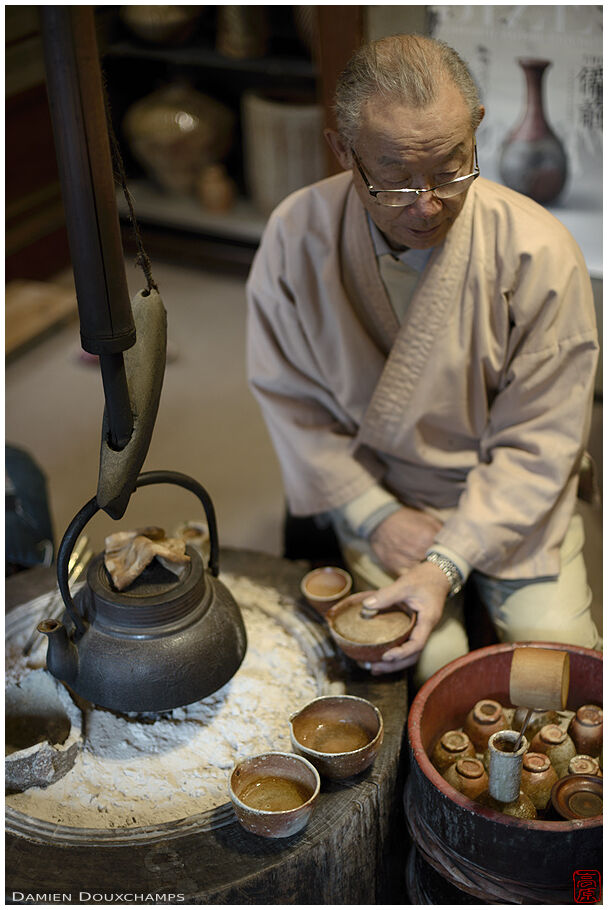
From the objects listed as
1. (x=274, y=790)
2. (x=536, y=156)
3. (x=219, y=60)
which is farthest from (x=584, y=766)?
(x=219, y=60)

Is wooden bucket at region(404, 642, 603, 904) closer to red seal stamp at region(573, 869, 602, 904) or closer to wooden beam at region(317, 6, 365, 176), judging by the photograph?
red seal stamp at region(573, 869, 602, 904)

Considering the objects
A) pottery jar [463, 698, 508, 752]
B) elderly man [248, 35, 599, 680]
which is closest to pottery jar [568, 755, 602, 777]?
pottery jar [463, 698, 508, 752]

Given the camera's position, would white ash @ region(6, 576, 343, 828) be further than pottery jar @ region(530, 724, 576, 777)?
No

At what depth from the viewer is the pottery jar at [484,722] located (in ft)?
6.10

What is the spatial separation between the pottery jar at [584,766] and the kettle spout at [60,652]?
0.87m

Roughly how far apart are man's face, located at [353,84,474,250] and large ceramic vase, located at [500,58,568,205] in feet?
5.91

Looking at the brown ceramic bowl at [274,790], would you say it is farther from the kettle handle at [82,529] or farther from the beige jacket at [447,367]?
the beige jacket at [447,367]

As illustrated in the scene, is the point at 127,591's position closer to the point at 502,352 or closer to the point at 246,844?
the point at 246,844

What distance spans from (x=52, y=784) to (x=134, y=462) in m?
0.59

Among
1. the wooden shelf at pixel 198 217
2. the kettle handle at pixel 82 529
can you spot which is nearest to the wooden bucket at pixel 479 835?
the kettle handle at pixel 82 529

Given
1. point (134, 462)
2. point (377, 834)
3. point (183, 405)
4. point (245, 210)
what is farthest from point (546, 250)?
point (245, 210)

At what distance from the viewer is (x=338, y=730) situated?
5.90ft

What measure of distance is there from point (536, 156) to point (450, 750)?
229 centimetres

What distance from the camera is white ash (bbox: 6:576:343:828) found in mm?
1699
